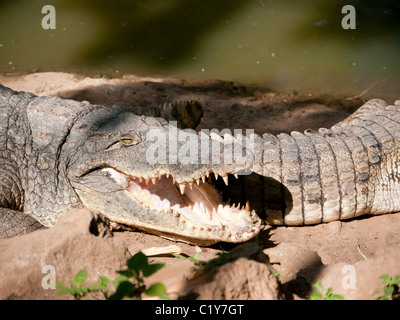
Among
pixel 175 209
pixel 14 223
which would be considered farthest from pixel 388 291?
pixel 14 223

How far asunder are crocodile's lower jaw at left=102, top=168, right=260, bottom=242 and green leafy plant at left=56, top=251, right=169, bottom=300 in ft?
3.75

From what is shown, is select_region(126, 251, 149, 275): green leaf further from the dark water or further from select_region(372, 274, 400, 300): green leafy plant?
the dark water

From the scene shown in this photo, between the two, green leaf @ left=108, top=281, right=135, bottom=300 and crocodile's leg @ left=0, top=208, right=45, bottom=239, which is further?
crocodile's leg @ left=0, top=208, right=45, bottom=239

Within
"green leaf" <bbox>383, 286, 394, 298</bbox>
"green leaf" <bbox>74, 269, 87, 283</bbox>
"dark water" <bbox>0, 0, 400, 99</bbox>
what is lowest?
"green leaf" <bbox>383, 286, 394, 298</bbox>

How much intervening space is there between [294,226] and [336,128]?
1136mm

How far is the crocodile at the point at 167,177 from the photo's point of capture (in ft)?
12.9

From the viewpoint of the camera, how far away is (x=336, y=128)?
490 centimetres

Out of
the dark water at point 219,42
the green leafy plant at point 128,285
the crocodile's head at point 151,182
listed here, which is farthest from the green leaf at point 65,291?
the dark water at point 219,42

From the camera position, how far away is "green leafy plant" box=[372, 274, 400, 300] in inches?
106

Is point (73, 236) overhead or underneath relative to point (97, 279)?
overhead

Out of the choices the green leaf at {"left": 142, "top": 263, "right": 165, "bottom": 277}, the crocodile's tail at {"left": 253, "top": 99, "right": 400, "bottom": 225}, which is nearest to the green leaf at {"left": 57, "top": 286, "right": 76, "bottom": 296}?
the green leaf at {"left": 142, "top": 263, "right": 165, "bottom": 277}

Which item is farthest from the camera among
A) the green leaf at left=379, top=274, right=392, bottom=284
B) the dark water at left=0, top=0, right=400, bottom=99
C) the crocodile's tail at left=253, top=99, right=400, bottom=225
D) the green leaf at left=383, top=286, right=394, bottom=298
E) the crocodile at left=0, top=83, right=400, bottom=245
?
the dark water at left=0, top=0, right=400, bottom=99

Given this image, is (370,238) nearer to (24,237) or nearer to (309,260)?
(309,260)
